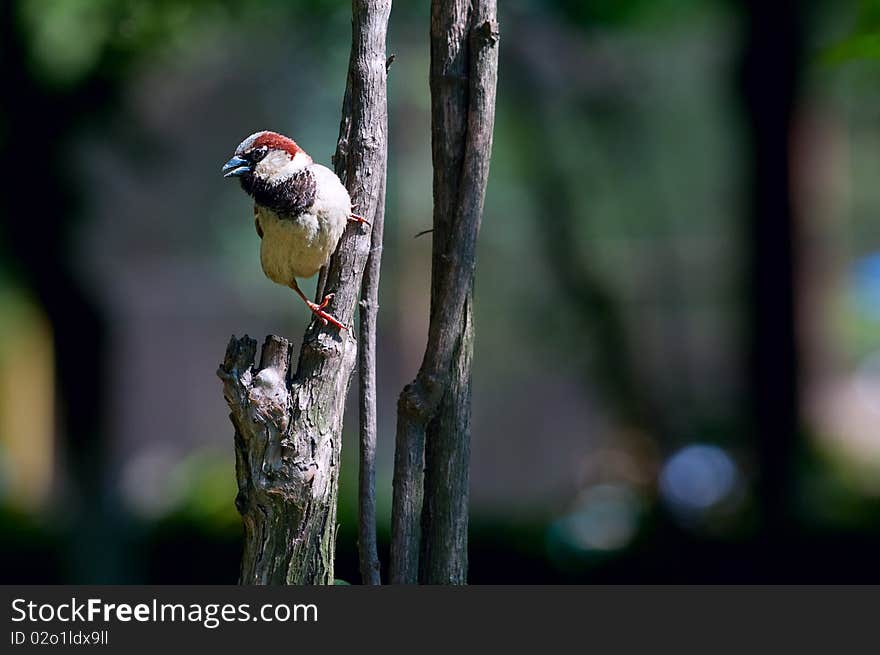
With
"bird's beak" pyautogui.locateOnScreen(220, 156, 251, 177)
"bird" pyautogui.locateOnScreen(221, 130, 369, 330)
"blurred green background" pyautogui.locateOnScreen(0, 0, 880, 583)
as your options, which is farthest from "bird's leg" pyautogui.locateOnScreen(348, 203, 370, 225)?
"blurred green background" pyautogui.locateOnScreen(0, 0, 880, 583)

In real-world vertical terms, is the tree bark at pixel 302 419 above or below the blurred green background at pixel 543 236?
below

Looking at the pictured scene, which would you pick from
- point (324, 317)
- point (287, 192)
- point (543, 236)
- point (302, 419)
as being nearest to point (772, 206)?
point (543, 236)

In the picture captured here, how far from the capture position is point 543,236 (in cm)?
878

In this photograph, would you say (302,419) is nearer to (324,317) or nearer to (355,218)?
(324,317)

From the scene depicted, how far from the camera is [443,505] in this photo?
250 centimetres

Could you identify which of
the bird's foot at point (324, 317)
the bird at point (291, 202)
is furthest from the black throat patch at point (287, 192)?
the bird's foot at point (324, 317)

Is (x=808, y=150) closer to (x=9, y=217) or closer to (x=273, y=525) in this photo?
(x=9, y=217)

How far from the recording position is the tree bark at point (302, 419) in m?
2.29

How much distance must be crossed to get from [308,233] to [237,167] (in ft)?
0.92

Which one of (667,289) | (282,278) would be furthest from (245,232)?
(282,278)

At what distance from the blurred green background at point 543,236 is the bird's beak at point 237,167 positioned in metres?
1.56

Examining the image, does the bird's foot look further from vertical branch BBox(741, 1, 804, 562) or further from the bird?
vertical branch BBox(741, 1, 804, 562)

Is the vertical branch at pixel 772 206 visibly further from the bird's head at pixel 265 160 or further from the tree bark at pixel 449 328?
the bird's head at pixel 265 160

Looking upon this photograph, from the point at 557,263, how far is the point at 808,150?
202cm
